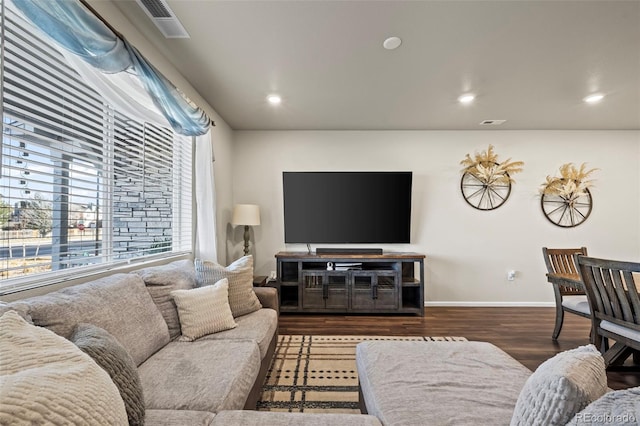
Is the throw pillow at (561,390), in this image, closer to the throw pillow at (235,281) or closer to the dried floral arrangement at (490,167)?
the throw pillow at (235,281)

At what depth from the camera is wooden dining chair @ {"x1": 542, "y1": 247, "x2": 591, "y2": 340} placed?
8.48 feet

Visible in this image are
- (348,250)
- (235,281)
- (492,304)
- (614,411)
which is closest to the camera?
(614,411)

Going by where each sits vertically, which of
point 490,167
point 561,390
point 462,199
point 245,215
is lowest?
point 561,390

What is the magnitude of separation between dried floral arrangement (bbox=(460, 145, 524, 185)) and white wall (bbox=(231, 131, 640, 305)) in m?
0.10

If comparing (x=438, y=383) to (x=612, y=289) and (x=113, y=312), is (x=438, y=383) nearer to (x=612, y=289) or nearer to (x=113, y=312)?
(x=113, y=312)

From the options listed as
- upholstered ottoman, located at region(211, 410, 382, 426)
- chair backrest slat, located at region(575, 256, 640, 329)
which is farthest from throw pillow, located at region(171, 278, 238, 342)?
chair backrest slat, located at region(575, 256, 640, 329)

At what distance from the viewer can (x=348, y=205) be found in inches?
156

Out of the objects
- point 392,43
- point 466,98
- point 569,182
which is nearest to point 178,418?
point 392,43

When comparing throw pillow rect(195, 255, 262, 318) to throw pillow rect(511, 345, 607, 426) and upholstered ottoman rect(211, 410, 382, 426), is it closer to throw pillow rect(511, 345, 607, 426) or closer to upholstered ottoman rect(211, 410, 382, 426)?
upholstered ottoman rect(211, 410, 382, 426)

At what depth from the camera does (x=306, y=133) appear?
4.20 metres

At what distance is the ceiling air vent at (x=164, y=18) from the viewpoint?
5.78 feet

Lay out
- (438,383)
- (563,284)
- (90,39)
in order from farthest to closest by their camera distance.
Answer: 1. (563,284)
2. (90,39)
3. (438,383)

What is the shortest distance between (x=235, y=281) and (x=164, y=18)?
1.85 m

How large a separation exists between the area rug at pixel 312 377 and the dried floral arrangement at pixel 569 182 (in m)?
3.42
